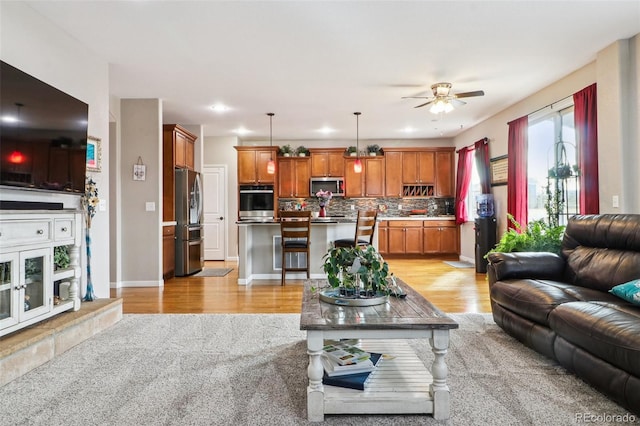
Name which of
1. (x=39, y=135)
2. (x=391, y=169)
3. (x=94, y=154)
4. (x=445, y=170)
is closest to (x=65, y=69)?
(x=94, y=154)

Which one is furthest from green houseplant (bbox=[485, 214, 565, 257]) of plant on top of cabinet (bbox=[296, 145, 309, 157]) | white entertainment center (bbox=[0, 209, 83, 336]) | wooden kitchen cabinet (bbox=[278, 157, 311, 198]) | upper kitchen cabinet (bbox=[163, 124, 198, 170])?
plant on top of cabinet (bbox=[296, 145, 309, 157])

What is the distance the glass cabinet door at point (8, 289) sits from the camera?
2387 millimetres

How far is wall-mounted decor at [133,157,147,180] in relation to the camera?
5363 mm

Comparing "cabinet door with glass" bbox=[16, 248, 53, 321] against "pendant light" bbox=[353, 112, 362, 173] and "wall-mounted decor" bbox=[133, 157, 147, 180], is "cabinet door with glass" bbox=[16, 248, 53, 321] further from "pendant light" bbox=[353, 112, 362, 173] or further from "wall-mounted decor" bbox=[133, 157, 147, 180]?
"pendant light" bbox=[353, 112, 362, 173]

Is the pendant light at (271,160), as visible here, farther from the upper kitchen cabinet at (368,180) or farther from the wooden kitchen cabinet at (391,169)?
the wooden kitchen cabinet at (391,169)

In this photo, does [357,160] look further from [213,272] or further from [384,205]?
[213,272]

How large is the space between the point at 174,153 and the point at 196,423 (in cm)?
484

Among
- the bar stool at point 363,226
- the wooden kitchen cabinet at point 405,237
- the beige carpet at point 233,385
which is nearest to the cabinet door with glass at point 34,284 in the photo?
the beige carpet at point 233,385

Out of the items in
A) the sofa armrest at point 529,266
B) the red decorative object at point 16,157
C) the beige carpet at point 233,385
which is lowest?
the beige carpet at point 233,385

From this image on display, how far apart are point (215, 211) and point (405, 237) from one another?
408 cm

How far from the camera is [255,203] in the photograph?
809 cm

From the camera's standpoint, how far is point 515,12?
122 inches

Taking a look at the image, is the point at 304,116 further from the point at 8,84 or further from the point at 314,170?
the point at 8,84

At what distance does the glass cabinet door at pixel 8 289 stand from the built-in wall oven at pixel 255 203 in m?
5.63
